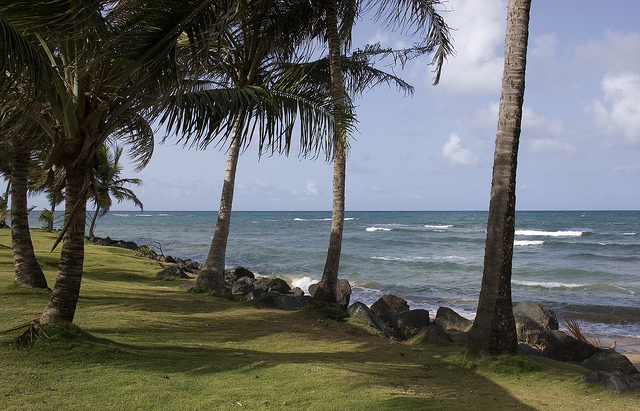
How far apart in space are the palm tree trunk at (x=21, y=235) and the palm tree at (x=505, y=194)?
24.4 ft

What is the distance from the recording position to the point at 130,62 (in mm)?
5547

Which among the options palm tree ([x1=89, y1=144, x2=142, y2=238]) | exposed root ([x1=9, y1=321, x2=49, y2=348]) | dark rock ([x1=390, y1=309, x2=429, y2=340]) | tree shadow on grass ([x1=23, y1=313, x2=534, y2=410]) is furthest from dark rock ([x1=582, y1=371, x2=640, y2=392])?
palm tree ([x1=89, y1=144, x2=142, y2=238])

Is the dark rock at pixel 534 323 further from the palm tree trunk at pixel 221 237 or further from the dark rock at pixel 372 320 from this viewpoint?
the palm tree trunk at pixel 221 237

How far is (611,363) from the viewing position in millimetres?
7156

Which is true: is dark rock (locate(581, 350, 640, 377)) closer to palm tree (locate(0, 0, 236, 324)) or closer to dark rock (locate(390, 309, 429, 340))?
dark rock (locate(390, 309, 429, 340))

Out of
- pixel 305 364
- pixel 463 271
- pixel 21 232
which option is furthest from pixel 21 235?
pixel 463 271

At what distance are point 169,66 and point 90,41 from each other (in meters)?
0.85

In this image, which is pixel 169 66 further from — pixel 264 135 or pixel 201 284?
pixel 201 284

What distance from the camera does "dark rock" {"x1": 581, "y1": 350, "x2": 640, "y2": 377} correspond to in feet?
22.9

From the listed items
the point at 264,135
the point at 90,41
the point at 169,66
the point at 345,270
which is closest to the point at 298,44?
the point at 264,135

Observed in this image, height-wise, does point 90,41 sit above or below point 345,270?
above

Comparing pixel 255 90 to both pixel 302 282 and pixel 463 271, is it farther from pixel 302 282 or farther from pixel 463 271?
pixel 463 271

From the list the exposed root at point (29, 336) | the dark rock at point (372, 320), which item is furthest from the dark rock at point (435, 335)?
the exposed root at point (29, 336)

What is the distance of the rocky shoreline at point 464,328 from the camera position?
7047 millimetres
